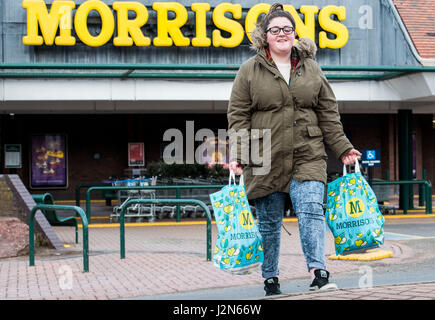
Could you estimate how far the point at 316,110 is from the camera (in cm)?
509

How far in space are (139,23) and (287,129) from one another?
11120 mm

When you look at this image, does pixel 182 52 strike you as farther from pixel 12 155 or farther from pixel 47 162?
pixel 12 155

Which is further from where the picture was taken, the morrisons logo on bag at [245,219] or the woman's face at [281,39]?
the woman's face at [281,39]

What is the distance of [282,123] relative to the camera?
4.91 meters

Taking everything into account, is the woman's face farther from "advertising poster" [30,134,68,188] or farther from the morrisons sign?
"advertising poster" [30,134,68,188]

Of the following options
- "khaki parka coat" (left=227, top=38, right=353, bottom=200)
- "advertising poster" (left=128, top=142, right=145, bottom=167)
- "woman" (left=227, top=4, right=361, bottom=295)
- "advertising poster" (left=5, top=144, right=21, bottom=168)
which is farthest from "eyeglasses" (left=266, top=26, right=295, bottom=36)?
"advertising poster" (left=5, top=144, right=21, bottom=168)

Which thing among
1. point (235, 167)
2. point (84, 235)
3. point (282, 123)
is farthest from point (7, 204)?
point (282, 123)

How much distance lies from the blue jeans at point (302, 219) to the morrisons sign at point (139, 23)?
10947mm

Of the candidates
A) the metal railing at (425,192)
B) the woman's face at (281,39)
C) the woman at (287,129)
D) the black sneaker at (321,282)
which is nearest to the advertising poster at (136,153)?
the metal railing at (425,192)

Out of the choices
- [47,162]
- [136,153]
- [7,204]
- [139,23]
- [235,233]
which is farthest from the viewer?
[136,153]

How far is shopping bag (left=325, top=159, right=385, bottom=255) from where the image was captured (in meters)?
4.96

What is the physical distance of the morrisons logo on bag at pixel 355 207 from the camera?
498cm

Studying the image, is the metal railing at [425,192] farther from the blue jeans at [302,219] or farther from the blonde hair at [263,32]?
the blonde hair at [263,32]

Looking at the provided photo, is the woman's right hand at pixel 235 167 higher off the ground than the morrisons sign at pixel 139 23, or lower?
lower
